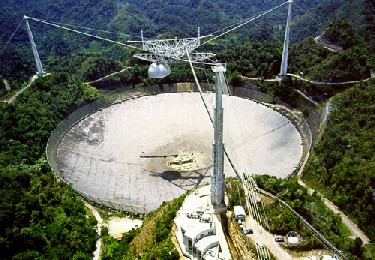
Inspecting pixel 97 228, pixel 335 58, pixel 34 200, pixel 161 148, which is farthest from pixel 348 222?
pixel 34 200

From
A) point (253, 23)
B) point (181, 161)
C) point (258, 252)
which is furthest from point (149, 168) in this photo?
point (253, 23)

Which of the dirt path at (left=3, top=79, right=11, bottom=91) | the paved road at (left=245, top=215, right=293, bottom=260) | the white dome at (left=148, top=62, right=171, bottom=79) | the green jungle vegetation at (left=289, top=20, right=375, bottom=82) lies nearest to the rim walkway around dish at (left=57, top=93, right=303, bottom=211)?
the white dome at (left=148, top=62, right=171, bottom=79)

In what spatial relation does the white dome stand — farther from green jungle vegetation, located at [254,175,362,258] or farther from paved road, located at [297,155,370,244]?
paved road, located at [297,155,370,244]

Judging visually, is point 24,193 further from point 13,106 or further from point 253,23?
point 253,23

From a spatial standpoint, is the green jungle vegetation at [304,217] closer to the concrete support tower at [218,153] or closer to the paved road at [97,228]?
the concrete support tower at [218,153]

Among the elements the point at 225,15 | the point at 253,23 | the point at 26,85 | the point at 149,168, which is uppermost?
the point at 225,15

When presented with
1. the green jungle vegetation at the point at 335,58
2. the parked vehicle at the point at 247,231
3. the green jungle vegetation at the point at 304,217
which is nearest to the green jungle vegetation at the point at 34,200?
the parked vehicle at the point at 247,231

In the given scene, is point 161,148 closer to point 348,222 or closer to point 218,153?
point 218,153
